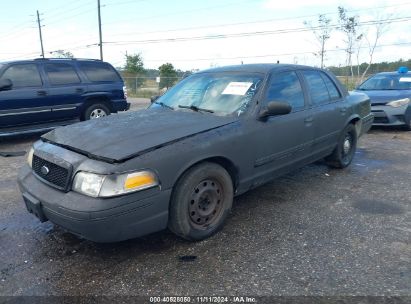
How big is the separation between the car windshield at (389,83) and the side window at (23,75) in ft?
27.1

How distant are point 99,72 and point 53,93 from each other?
1.48 metres

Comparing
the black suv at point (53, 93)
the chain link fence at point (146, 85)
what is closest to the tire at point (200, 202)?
the black suv at point (53, 93)

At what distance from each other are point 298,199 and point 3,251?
3204 millimetres

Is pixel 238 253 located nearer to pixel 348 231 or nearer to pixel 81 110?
pixel 348 231

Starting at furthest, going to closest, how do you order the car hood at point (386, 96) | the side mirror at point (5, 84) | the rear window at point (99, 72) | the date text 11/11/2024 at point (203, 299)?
the rear window at point (99, 72)
the car hood at point (386, 96)
the side mirror at point (5, 84)
the date text 11/11/2024 at point (203, 299)

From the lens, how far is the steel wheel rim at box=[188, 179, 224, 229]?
3301 millimetres

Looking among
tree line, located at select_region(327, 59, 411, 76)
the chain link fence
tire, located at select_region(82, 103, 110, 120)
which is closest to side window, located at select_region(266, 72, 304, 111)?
tire, located at select_region(82, 103, 110, 120)

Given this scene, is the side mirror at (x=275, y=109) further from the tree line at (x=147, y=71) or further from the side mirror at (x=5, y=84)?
the tree line at (x=147, y=71)

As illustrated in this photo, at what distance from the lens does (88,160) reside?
9.58 ft

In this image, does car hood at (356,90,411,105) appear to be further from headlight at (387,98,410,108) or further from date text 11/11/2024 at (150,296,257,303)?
date text 11/11/2024 at (150,296,257,303)

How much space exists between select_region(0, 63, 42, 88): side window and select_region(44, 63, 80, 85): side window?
0.88ft

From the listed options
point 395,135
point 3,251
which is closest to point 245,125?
point 3,251

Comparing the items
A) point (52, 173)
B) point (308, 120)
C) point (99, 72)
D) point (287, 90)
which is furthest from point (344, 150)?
point (99, 72)

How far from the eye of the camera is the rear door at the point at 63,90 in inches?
325
